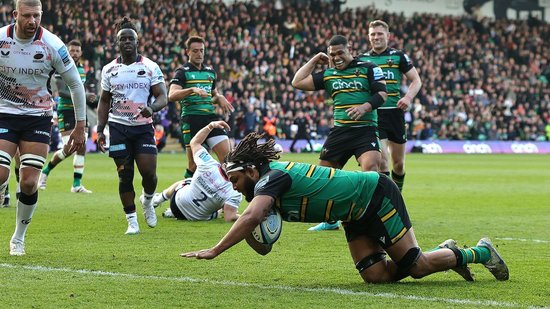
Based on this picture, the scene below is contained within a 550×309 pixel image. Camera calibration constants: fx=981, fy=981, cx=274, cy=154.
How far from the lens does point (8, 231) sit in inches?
459

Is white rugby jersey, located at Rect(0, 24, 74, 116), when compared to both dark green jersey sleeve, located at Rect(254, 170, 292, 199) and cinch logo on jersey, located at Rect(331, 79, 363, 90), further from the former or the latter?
cinch logo on jersey, located at Rect(331, 79, 363, 90)

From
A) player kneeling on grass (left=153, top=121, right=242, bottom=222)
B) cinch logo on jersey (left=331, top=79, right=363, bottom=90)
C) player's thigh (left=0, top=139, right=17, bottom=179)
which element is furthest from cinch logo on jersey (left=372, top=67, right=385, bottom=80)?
player's thigh (left=0, top=139, right=17, bottom=179)

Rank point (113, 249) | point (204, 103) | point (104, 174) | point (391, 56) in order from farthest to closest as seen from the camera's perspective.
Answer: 1. point (104, 174)
2. point (204, 103)
3. point (391, 56)
4. point (113, 249)

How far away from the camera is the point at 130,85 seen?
463 inches

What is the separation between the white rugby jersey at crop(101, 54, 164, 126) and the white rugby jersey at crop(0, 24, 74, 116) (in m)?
2.29

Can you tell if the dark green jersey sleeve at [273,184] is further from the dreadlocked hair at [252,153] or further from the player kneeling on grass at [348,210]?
the dreadlocked hair at [252,153]

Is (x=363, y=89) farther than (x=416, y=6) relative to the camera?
No

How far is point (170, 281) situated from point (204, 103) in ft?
23.6

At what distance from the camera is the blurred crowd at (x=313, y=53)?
3916 cm

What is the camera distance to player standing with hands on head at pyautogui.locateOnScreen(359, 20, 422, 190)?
13578 millimetres

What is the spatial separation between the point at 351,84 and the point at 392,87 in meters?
1.83

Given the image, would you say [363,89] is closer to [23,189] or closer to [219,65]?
[23,189]

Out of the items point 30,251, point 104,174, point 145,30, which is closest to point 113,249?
point 30,251

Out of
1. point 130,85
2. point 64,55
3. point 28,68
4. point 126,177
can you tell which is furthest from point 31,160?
point 130,85
